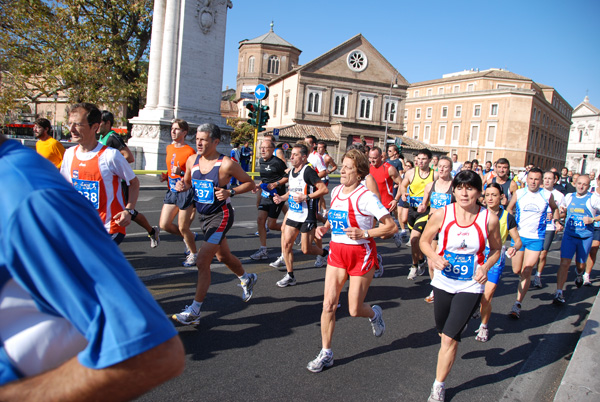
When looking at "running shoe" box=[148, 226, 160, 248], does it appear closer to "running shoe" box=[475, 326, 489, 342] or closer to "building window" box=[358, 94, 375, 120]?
"running shoe" box=[475, 326, 489, 342]

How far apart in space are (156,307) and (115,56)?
89.9 feet

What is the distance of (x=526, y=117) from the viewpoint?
68000mm

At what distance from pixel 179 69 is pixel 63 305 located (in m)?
21.5

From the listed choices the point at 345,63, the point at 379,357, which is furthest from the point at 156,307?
the point at 345,63

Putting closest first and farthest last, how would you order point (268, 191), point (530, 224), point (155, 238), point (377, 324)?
1. point (377, 324)
2. point (530, 224)
3. point (155, 238)
4. point (268, 191)

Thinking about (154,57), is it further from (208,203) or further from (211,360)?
(211,360)

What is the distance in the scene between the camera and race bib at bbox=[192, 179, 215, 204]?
16.0 ft

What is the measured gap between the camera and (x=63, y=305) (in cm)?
97

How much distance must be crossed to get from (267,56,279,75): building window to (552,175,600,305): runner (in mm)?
69269

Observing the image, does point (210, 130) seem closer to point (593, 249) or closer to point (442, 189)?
point (442, 189)

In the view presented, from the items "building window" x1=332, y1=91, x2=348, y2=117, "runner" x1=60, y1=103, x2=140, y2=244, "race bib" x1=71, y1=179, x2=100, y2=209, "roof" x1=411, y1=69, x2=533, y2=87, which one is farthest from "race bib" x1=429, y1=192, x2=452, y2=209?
"roof" x1=411, y1=69, x2=533, y2=87

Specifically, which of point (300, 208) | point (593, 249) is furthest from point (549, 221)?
point (300, 208)

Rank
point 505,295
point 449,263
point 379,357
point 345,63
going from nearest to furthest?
point 449,263 < point 379,357 < point 505,295 < point 345,63

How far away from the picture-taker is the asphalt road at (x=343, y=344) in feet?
11.7
